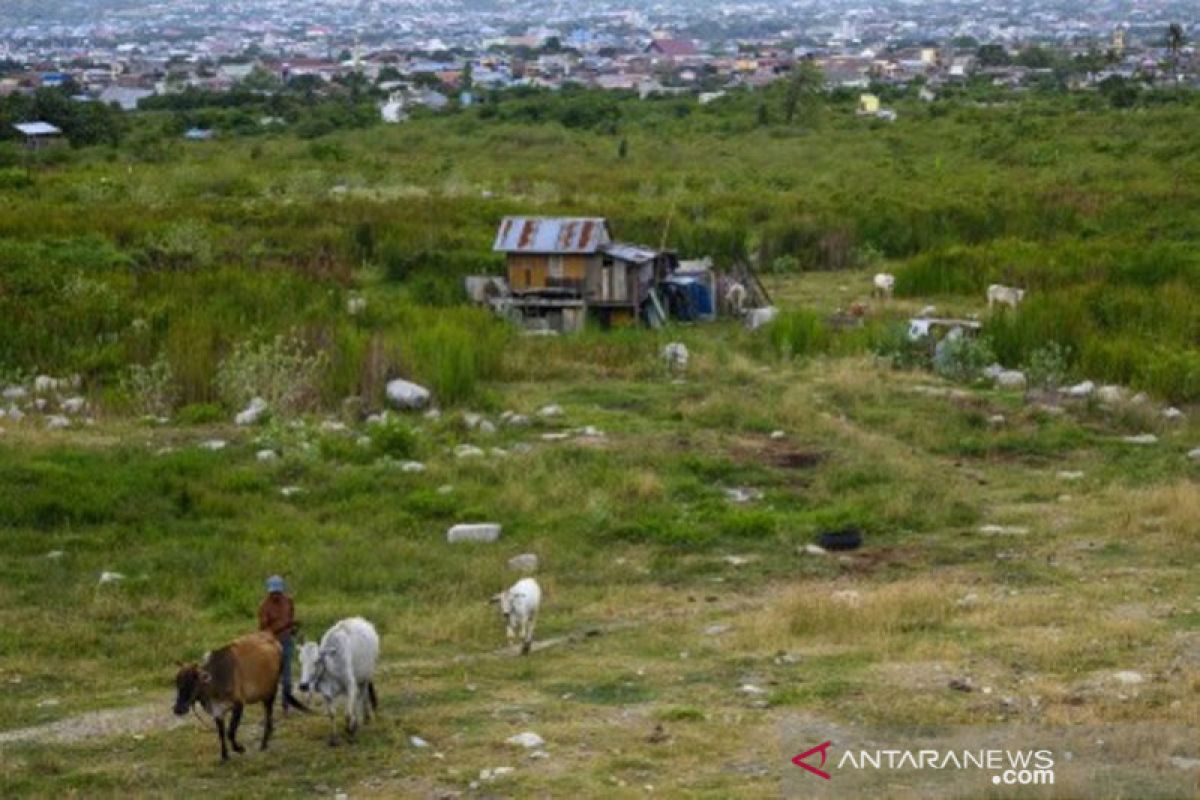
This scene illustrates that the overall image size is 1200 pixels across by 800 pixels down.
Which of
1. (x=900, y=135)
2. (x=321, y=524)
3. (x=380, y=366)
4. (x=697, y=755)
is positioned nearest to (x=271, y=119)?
(x=900, y=135)

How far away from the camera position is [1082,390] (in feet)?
69.7

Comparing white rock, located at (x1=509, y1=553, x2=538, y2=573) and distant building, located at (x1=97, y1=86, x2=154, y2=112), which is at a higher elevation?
white rock, located at (x1=509, y1=553, x2=538, y2=573)

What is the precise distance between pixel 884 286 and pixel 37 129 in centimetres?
3035

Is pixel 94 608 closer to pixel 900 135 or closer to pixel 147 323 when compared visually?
pixel 147 323

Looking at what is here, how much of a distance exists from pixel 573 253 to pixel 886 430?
7.67 metres

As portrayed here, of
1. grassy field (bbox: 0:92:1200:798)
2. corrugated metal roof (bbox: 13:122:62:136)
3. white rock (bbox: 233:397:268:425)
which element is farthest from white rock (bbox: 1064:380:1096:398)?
corrugated metal roof (bbox: 13:122:62:136)

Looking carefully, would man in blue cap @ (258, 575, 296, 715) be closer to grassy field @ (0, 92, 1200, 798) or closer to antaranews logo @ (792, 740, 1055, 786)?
grassy field @ (0, 92, 1200, 798)

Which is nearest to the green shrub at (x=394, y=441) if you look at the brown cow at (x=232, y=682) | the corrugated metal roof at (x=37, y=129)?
the brown cow at (x=232, y=682)

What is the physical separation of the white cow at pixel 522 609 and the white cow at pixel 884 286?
17724 millimetres

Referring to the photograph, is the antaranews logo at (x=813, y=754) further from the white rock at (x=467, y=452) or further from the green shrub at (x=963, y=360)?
the green shrub at (x=963, y=360)

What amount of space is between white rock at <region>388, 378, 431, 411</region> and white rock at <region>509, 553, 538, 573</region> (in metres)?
6.18

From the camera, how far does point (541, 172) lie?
45875 millimetres

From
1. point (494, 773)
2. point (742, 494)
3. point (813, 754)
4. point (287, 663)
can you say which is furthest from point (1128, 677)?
point (742, 494)

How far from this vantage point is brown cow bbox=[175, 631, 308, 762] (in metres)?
10.2
